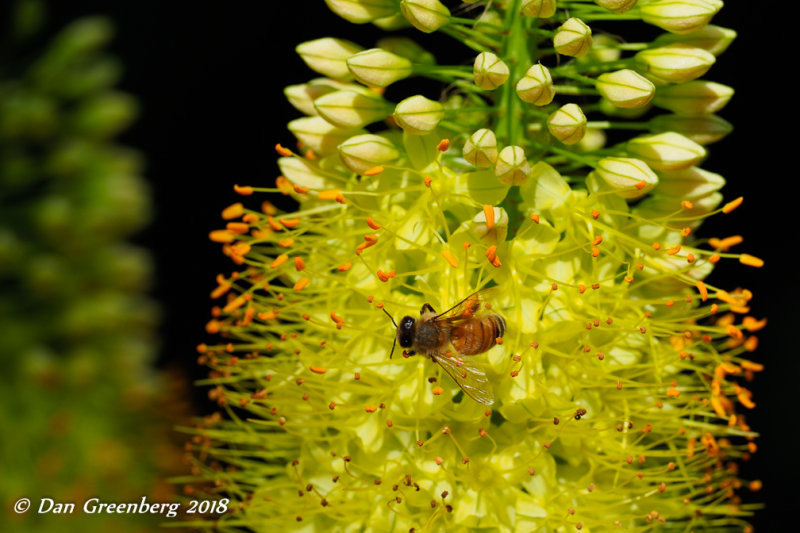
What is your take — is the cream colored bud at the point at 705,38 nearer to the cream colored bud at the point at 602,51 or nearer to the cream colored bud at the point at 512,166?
the cream colored bud at the point at 602,51

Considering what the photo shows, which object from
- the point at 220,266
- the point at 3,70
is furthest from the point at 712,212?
the point at 220,266

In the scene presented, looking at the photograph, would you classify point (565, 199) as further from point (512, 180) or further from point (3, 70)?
point (3, 70)

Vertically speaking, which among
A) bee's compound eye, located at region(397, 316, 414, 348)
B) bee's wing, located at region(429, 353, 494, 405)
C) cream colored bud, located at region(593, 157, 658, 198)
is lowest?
bee's wing, located at region(429, 353, 494, 405)

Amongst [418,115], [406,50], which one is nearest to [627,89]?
[418,115]

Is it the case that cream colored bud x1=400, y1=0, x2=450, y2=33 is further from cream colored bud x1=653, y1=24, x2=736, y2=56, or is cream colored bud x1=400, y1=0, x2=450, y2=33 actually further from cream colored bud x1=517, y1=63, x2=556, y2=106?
cream colored bud x1=653, y1=24, x2=736, y2=56

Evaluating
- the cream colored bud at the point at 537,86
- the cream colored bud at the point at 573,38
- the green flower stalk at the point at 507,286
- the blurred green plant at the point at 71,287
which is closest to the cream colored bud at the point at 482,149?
the green flower stalk at the point at 507,286

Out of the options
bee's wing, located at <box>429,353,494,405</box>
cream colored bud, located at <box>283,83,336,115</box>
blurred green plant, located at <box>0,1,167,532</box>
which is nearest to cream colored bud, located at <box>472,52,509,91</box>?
cream colored bud, located at <box>283,83,336,115</box>

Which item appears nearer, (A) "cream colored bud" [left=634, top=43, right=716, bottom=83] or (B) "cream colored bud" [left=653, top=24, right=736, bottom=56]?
(A) "cream colored bud" [left=634, top=43, right=716, bottom=83]

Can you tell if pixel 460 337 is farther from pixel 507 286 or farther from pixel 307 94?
pixel 307 94
